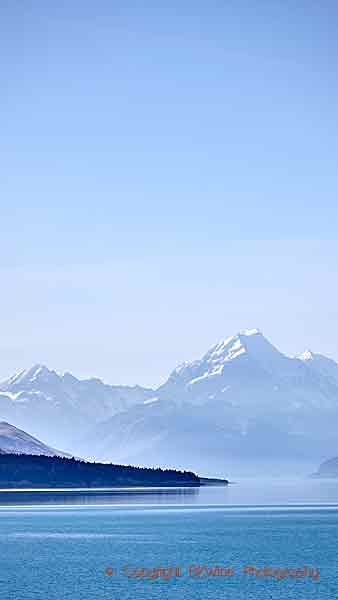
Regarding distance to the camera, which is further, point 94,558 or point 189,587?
point 94,558

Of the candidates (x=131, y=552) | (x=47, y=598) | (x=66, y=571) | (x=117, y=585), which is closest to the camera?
(x=47, y=598)

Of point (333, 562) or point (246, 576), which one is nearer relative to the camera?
point (246, 576)

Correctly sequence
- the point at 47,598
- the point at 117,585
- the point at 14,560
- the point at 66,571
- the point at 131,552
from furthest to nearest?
1. the point at 131,552
2. the point at 14,560
3. the point at 66,571
4. the point at 117,585
5. the point at 47,598

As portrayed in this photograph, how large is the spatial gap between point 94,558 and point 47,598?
43038 millimetres

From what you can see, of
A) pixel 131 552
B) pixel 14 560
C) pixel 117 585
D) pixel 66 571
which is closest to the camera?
pixel 117 585

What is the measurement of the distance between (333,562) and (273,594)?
116 feet

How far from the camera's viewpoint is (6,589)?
150 m

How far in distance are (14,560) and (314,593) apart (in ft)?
178

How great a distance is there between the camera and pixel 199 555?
630 feet

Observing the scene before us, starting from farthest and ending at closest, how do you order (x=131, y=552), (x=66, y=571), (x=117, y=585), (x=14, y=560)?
1. (x=131, y=552)
2. (x=14, y=560)
3. (x=66, y=571)
4. (x=117, y=585)

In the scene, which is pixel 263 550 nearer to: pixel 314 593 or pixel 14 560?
pixel 14 560

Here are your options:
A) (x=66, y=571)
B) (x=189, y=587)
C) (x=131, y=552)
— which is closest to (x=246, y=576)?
(x=189, y=587)

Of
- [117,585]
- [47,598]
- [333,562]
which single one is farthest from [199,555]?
[47,598]

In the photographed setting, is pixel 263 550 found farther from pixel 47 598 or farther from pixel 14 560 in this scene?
pixel 47 598
